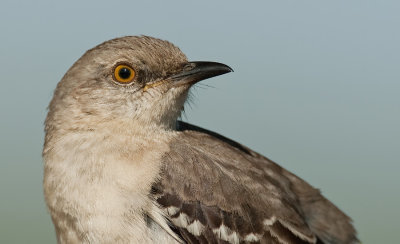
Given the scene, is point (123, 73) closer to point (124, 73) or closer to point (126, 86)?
point (124, 73)

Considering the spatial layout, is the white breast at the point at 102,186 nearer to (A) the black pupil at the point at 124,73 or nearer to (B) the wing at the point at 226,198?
(B) the wing at the point at 226,198

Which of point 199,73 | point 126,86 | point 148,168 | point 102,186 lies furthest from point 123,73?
point 102,186

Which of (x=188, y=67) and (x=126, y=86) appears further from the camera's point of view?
(x=188, y=67)

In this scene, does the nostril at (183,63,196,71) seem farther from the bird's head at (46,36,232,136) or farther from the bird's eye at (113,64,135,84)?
the bird's eye at (113,64,135,84)

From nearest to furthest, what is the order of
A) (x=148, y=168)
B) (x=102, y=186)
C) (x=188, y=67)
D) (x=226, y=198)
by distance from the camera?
(x=102, y=186) → (x=148, y=168) → (x=226, y=198) → (x=188, y=67)

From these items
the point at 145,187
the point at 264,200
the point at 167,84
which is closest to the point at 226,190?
the point at 264,200

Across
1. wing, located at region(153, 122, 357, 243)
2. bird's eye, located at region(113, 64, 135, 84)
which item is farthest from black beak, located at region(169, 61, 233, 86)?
wing, located at region(153, 122, 357, 243)
